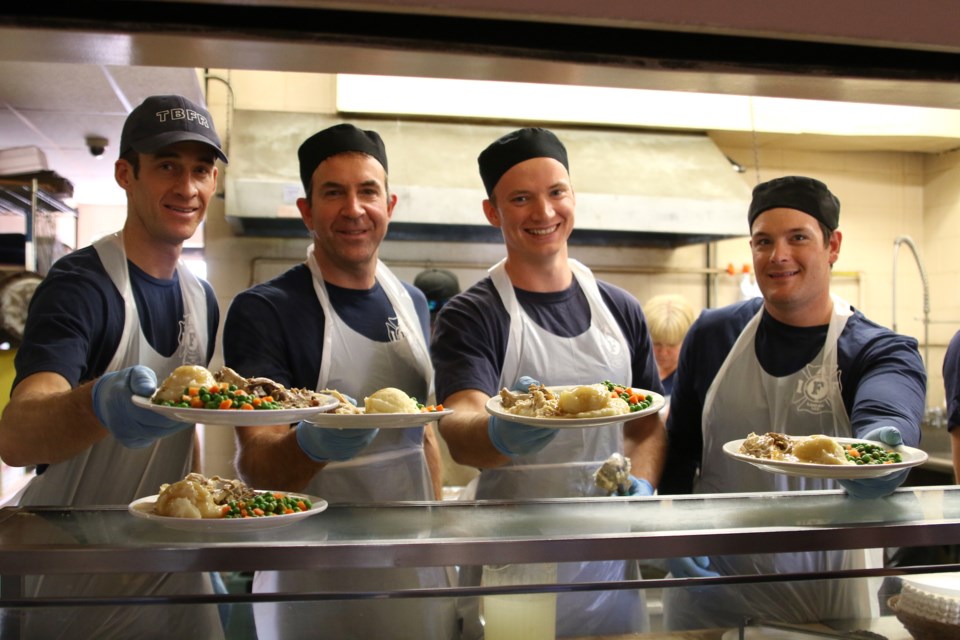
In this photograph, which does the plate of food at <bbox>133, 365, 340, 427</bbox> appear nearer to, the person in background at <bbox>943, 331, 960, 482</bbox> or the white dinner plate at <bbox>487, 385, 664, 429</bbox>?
the white dinner plate at <bbox>487, 385, 664, 429</bbox>

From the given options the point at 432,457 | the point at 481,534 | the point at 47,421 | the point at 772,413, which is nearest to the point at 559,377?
the point at 432,457

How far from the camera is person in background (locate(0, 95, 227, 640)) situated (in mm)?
1803

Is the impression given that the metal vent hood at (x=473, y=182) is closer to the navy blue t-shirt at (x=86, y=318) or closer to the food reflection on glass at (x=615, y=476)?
the navy blue t-shirt at (x=86, y=318)

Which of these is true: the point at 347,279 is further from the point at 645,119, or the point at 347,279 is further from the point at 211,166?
the point at 645,119

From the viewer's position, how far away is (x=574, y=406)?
178 cm

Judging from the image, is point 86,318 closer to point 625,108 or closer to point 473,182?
point 473,182

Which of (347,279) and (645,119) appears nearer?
(347,279)

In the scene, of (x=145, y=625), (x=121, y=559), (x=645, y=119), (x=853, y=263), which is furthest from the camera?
(x=853, y=263)

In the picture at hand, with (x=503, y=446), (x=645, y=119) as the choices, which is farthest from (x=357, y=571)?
(x=645, y=119)

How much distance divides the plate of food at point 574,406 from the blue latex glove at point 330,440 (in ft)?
0.94

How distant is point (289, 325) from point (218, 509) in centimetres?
98

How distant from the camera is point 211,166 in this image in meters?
2.33

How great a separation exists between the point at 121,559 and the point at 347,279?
131cm

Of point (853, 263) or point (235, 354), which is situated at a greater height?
point (853, 263)
